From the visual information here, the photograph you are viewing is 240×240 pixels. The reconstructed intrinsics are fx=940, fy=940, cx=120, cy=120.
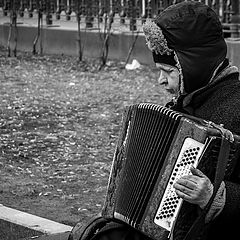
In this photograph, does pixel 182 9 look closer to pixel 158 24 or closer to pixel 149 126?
pixel 158 24

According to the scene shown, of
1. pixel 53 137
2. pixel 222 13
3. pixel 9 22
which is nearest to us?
pixel 53 137

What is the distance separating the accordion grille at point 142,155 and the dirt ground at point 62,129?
197 cm

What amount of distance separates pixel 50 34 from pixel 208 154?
42.3ft

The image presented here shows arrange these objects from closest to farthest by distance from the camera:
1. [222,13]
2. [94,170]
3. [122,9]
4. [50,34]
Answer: [94,170] → [222,13] → [122,9] → [50,34]

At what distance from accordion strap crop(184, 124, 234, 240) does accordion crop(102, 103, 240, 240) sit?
0.02m

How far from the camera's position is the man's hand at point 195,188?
361 centimetres

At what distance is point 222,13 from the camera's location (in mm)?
13312

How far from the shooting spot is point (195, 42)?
12.7 ft

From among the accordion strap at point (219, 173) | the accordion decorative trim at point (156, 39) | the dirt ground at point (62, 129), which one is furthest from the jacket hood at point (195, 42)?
the dirt ground at point (62, 129)

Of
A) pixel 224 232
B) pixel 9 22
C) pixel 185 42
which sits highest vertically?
pixel 185 42

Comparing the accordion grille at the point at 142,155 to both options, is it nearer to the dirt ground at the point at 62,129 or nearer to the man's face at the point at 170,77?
the man's face at the point at 170,77

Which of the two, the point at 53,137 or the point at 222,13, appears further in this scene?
the point at 222,13

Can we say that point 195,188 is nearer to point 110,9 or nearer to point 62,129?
point 62,129

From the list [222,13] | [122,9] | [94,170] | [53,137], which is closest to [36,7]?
[122,9]
